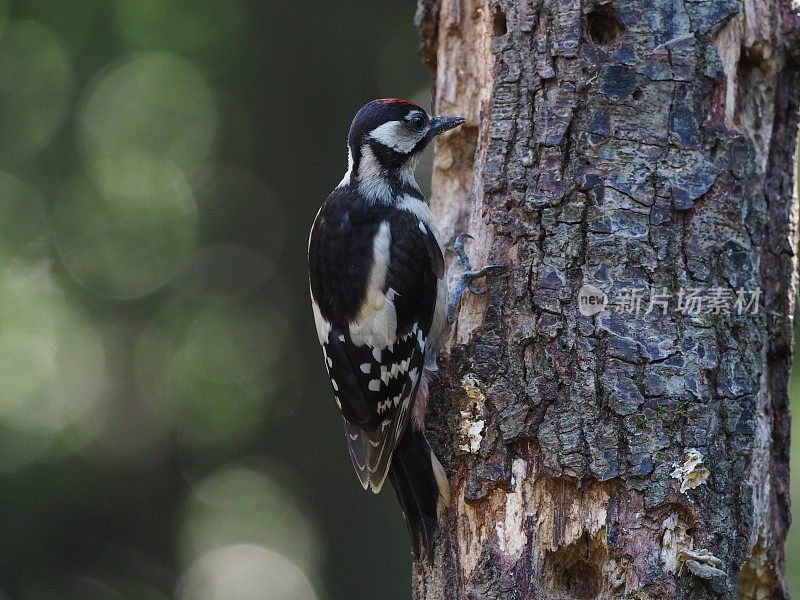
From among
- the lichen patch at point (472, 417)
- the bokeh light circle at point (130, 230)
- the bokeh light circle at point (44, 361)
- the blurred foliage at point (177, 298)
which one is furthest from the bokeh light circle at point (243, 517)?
the lichen patch at point (472, 417)

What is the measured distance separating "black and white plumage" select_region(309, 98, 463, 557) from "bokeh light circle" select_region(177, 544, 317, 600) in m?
4.24

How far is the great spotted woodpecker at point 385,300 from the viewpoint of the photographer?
3203 mm

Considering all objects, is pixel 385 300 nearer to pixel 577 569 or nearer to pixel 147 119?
pixel 577 569

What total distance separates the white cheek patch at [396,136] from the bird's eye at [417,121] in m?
0.05

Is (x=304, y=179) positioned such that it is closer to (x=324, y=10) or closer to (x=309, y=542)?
Result: (x=324, y=10)

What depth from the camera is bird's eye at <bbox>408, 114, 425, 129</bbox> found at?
3.71m

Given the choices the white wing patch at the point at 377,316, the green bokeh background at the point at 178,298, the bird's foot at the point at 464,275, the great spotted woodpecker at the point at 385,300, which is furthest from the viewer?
the green bokeh background at the point at 178,298

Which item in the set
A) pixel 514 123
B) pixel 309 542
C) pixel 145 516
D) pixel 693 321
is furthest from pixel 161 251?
pixel 693 321

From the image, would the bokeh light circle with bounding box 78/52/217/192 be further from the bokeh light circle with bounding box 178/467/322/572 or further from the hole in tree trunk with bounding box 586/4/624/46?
the hole in tree trunk with bounding box 586/4/624/46

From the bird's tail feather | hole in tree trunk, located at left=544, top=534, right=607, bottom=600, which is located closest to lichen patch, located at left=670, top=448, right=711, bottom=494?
hole in tree trunk, located at left=544, top=534, right=607, bottom=600

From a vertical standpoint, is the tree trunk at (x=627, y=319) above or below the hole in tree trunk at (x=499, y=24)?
below

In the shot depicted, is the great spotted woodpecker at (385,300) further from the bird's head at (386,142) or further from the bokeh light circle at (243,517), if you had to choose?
the bokeh light circle at (243,517)

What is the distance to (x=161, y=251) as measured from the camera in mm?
7348

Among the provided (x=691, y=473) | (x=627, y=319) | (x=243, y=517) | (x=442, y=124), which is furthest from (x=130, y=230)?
(x=691, y=473)
